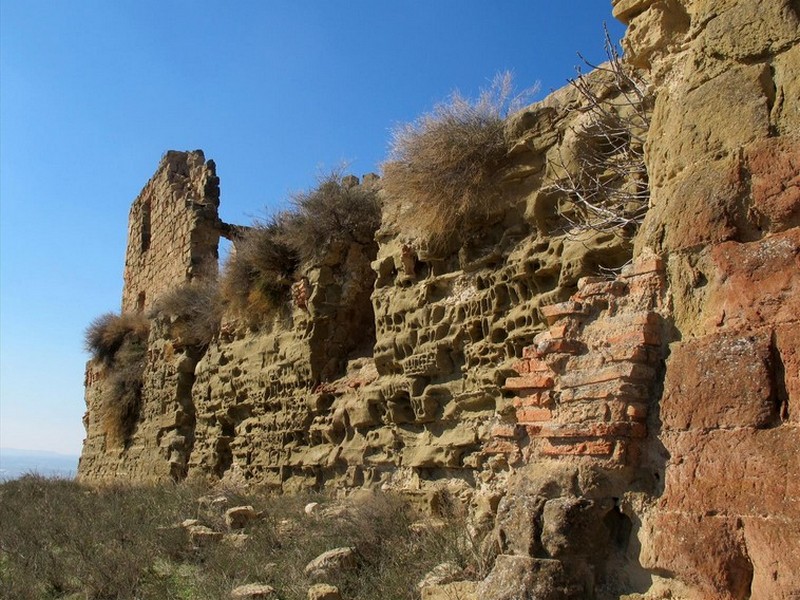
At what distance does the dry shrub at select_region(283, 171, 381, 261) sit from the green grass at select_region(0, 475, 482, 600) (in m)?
2.89

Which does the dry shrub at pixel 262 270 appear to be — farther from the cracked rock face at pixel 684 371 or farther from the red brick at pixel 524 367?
the red brick at pixel 524 367

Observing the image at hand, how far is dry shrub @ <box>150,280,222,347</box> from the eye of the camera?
461 inches

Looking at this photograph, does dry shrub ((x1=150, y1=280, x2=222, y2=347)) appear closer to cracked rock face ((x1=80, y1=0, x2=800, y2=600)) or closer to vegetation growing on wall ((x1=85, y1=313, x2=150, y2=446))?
vegetation growing on wall ((x1=85, y1=313, x2=150, y2=446))

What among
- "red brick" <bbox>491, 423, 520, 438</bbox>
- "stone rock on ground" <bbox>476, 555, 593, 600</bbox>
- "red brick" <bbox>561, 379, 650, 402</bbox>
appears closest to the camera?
"stone rock on ground" <bbox>476, 555, 593, 600</bbox>

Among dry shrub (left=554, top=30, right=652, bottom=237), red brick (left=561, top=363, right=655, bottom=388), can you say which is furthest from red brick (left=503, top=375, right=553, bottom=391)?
dry shrub (left=554, top=30, right=652, bottom=237)

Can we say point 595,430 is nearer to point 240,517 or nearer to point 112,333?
point 240,517

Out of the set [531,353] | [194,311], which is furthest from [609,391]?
[194,311]

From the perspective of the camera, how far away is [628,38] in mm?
3814

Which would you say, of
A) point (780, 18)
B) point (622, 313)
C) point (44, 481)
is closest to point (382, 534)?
point (622, 313)

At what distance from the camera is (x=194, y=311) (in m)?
12.4

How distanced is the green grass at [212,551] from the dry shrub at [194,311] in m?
3.73

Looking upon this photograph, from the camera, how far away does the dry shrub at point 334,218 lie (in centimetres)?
907

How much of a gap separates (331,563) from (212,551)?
1609mm

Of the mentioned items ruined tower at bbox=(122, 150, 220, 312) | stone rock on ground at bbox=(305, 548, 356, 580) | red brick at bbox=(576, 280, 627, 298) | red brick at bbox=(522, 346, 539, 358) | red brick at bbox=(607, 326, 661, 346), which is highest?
ruined tower at bbox=(122, 150, 220, 312)
